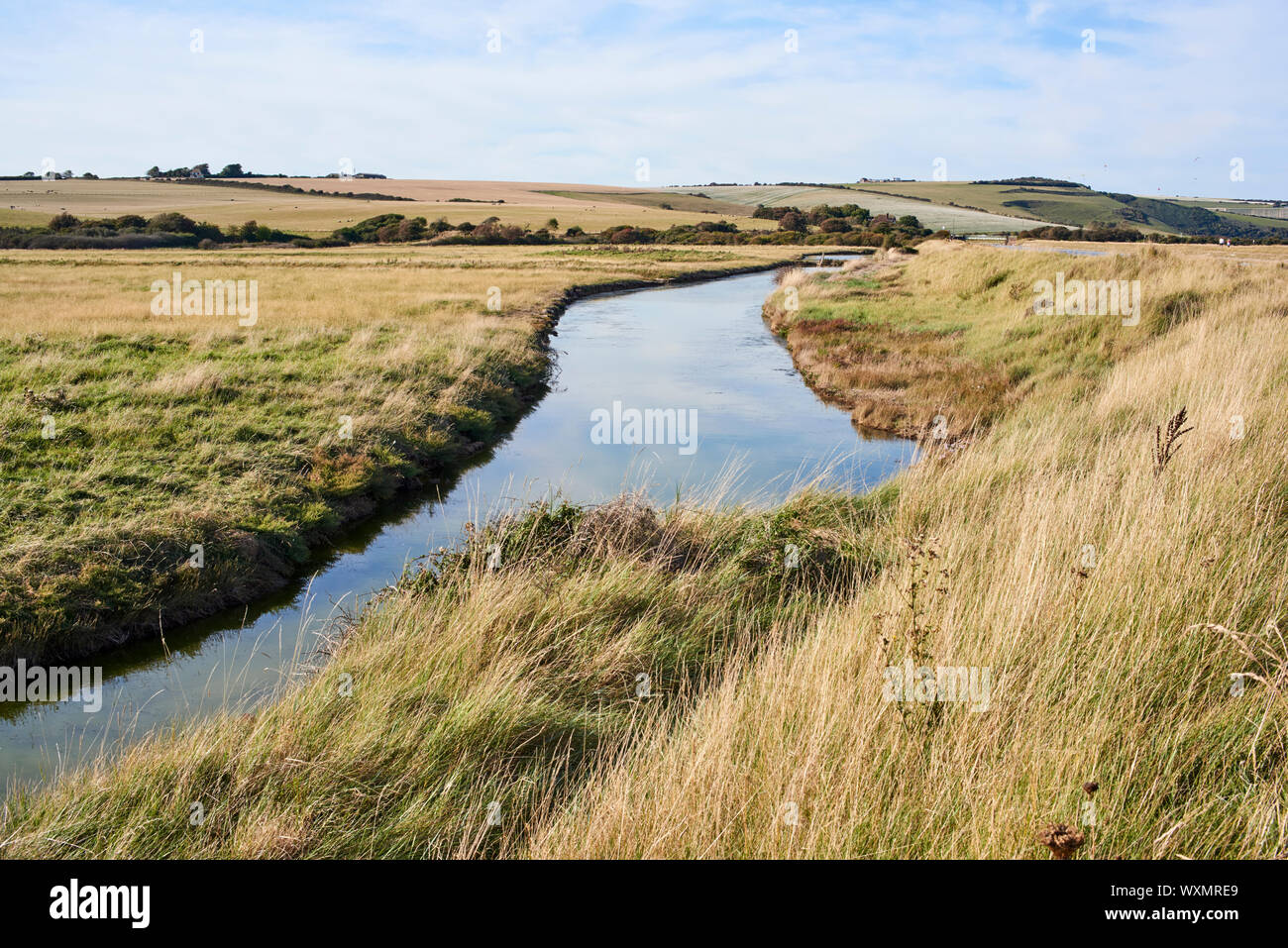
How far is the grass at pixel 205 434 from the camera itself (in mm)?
7965

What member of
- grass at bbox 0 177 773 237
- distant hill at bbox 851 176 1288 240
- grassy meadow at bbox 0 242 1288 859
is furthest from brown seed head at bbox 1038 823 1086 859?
distant hill at bbox 851 176 1288 240

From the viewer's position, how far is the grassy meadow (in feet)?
10.4

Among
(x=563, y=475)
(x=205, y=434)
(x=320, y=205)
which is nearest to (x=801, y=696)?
(x=563, y=475)

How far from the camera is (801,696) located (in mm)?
4074

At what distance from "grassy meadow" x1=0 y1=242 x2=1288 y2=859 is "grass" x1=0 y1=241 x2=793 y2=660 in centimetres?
292

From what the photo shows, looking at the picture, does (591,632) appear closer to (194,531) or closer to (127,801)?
(127,801)

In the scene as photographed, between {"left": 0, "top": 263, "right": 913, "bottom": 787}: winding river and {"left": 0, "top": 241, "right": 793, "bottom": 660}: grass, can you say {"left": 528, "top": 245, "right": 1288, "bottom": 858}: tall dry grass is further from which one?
{"left": 0, "top": 241, "right": 793, "bottom": 660}: grass

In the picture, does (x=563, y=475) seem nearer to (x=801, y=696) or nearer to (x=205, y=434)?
(x=205, y=434)

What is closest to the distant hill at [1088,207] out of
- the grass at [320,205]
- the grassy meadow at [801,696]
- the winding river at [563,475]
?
→ the grass at [320,205]

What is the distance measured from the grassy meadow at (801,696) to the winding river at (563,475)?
109cm

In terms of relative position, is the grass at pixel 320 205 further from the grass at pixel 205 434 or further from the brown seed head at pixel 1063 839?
the brown seed head at pixel 1063 839

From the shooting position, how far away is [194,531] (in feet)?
29.0
